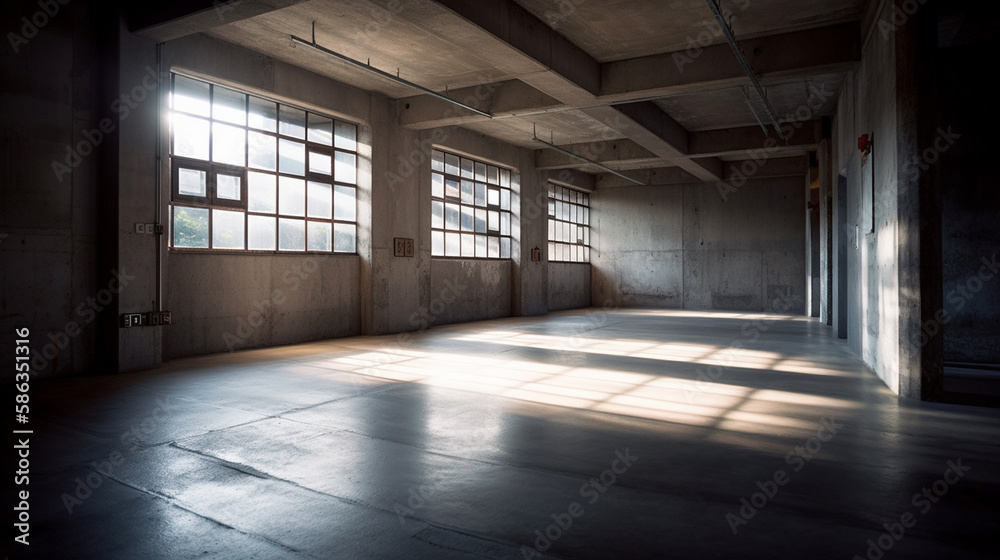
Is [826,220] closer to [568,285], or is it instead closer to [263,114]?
[568,285]

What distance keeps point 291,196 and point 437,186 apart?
16.9 feet

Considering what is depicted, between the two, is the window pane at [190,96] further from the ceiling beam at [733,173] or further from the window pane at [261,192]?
the ceiling beam at [733,173]

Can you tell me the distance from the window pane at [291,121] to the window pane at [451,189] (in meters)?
5.10

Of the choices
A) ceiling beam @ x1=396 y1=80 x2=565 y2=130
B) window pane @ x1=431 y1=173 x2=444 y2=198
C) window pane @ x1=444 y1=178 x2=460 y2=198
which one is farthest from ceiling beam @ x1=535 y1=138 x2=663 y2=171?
ceiling beam @ x1=396 y1=80 x2=565 y2=130

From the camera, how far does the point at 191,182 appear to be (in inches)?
383

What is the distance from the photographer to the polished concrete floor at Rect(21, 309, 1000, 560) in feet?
10.2

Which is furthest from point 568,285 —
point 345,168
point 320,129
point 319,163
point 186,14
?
point 186,14

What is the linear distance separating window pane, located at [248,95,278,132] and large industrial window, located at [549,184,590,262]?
491 inches

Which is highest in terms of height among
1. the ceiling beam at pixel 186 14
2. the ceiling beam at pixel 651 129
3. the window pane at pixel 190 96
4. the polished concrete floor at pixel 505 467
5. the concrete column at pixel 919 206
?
the ceiling beam at pixel 651 129

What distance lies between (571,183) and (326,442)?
19.2 m

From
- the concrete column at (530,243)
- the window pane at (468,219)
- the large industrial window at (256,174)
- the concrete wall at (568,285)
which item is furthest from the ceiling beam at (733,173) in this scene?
the large industrial window at (256,174)

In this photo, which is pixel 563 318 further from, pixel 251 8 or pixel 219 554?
pixel 219 554

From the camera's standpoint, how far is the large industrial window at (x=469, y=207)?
634 inches

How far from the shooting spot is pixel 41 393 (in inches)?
268
